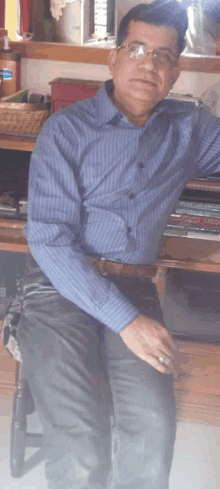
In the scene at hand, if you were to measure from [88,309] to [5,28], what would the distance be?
0.97 m

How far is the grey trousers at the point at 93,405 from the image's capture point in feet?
3.20

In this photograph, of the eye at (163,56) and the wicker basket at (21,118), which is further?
the wicker basket at (21,118)

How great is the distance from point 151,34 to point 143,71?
8 centimetres

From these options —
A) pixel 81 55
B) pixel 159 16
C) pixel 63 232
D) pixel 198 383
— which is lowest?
pixel 198 383

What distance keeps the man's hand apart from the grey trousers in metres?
0.03

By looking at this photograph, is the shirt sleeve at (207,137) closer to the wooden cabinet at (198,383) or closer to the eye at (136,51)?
the eye at (136,51)

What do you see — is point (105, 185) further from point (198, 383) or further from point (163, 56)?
point (198, 383)

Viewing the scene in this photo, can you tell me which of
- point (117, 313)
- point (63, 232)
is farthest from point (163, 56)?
point (117, 313)

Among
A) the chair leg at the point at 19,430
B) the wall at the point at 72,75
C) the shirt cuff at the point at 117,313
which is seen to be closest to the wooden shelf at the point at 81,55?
the wall at the point at 72,75

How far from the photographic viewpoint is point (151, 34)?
45.1 inches

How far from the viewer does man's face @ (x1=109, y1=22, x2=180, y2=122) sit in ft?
3.78

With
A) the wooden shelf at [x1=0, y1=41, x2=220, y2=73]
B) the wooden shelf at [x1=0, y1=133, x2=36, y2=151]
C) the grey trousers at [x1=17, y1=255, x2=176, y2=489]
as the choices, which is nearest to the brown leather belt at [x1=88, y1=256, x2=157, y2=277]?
the grey trousers at [x1=17, y1=255, x2=176, y2=489]

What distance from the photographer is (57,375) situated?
1.03 meters

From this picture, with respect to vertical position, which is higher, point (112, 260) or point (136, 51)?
point (136, 51)
